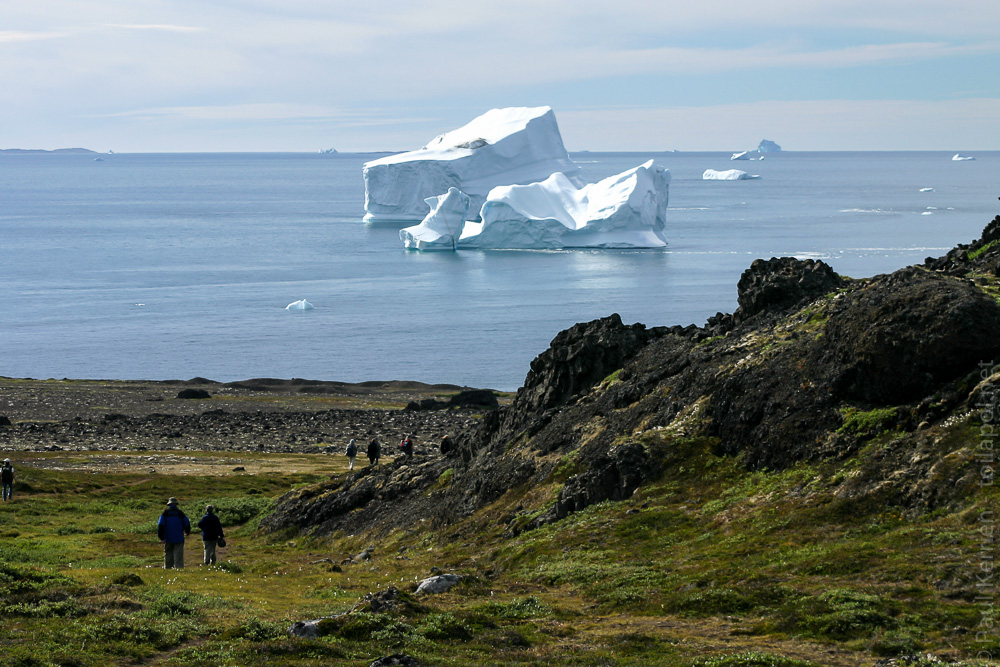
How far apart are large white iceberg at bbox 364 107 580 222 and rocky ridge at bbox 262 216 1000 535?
131 metres

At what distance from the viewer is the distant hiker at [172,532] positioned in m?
19.3

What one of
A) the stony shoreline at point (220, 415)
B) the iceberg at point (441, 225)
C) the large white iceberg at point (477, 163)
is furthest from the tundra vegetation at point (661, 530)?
the large white iceberg at point (477, 163)

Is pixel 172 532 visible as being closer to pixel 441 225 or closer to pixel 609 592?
pixel 609 592

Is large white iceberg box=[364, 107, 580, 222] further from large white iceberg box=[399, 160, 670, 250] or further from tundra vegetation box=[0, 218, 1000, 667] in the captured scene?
tundra vegetation box=[0, 218, 1000, 667]

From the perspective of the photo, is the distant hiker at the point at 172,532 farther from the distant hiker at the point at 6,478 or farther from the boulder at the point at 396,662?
the distant hiker at the point at 6,478

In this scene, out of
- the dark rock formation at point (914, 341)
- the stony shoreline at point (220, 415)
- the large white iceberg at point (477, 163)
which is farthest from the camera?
the large white iceberg at point (477, 163)

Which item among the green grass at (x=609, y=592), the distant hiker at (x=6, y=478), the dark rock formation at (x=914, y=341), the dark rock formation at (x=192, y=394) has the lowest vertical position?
the dark rock formation at (x=192, y=394)

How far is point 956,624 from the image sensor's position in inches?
441

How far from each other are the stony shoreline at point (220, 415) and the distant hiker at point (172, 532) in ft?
75.0

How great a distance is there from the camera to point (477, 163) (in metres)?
158

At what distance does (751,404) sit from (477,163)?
465ft

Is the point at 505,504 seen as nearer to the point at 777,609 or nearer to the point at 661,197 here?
the point at 777,609

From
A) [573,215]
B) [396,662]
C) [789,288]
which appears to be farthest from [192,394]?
[573,215]

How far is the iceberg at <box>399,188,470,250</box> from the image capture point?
5290 inches
